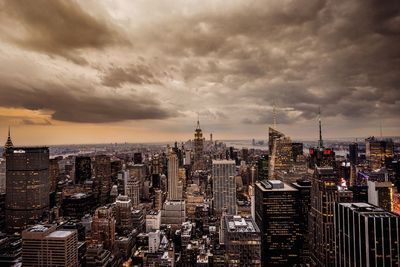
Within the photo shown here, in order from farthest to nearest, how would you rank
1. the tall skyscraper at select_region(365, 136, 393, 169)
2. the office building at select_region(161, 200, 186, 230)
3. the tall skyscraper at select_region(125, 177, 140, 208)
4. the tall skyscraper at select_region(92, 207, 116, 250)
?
1. the tall skyscraper at select_region(365, 136, 393, 169)
2. the tall skyscraper at select_region(125, 177, 140, 208)
3. the office building at select_region(161, 200, 186, 230)
4. the tall skyscraper at select_region(92, 207, 116, 250)

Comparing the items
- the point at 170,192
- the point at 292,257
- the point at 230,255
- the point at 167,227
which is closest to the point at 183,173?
the point at 170,192

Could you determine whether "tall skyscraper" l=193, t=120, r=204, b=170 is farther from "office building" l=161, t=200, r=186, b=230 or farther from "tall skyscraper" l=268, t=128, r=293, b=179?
"office building" l=161, t=200, r=186, b=230

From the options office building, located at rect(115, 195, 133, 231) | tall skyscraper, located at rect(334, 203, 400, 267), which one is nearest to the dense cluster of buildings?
tall skyscraper, located at rect(334, 203, 400, 267)

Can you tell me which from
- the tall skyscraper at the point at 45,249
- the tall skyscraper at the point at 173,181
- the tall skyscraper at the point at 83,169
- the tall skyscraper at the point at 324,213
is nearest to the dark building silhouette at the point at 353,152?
the tall skyscraper at the point at 173,181

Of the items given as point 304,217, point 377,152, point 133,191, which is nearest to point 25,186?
point 133,191

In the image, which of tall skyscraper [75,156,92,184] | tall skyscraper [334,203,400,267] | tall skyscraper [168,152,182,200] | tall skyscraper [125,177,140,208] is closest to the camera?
tall skyscraper [334,203,400,267]

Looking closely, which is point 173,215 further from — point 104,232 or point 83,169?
point 83,169

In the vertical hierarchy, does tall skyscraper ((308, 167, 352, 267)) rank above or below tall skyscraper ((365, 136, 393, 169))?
below
